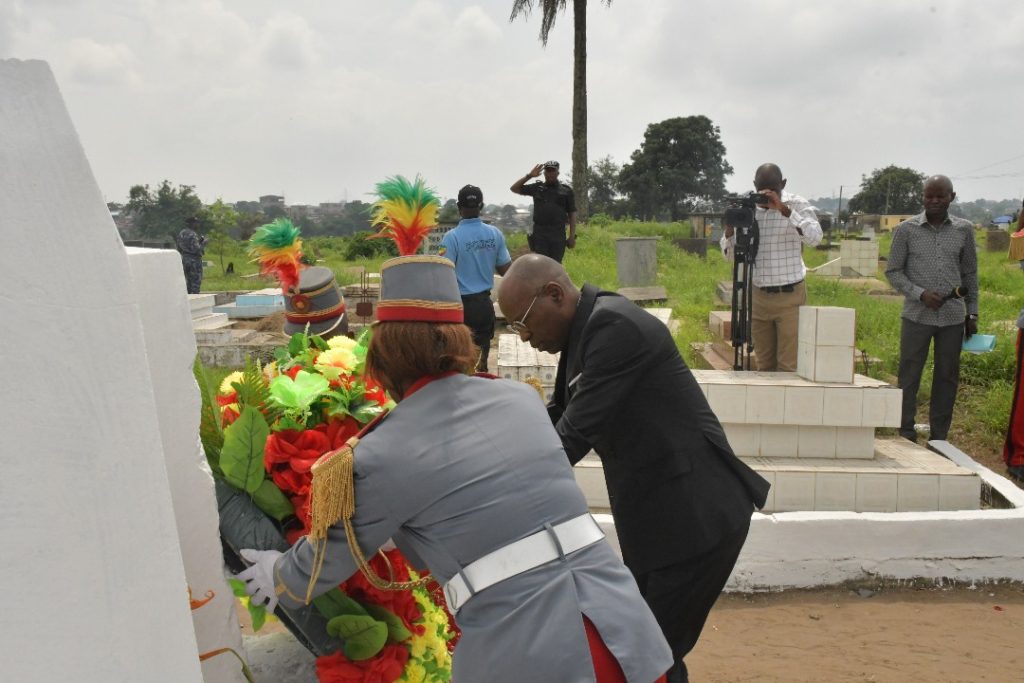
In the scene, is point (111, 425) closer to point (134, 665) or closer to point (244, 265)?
point (134, 665)

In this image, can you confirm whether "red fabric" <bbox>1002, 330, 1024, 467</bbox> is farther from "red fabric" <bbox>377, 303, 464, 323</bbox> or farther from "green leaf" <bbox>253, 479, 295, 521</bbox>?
"green leaf" <bbox>253, 479, 295, 521</bbox>

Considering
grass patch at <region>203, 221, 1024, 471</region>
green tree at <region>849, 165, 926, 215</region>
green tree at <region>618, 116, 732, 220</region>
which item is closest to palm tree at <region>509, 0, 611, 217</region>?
grass patch at <region>203, 221, 1024, 471</region>

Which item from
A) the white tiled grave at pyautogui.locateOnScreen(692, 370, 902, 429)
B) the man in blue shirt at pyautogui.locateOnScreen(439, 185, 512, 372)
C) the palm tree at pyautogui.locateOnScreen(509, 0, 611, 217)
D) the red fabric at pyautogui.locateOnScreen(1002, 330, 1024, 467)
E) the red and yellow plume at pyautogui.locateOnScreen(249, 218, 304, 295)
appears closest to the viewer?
the red and yellow plume at pyautogui.locateOnScreen(249, 218, 304, 295)

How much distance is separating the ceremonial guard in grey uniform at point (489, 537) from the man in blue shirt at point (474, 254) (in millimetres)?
4289

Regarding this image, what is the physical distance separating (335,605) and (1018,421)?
4.76 m

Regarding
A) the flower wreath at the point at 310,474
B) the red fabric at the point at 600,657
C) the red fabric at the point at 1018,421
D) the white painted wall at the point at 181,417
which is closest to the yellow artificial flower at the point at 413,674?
the flower wreath at the point at 310,474

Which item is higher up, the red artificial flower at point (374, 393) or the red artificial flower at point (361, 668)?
the red artificial flower at point (374, 393)

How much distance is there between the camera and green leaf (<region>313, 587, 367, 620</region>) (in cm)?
221

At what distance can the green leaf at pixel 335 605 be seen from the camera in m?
2.21

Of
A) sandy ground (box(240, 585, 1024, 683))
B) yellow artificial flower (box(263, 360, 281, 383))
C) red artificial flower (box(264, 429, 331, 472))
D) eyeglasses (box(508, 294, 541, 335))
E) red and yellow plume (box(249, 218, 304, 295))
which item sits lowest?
sandy ground (box(240, 585, 1024, 683))

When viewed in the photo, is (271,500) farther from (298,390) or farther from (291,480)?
(298,390)

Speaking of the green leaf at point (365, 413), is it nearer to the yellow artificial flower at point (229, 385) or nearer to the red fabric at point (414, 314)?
the yellow artificial flower at point (229, 385)

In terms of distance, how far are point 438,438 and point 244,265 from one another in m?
23.9

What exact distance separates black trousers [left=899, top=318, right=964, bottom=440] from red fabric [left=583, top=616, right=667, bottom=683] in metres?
4.40
